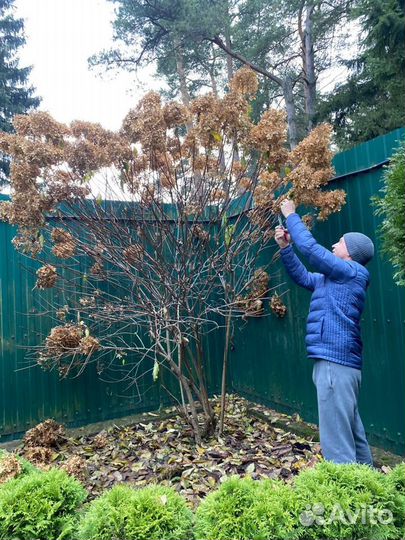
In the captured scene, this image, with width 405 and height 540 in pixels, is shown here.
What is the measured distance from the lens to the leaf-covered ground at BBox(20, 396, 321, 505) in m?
2.89

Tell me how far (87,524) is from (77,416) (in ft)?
9.02

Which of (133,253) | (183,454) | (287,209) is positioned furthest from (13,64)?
(183,454)

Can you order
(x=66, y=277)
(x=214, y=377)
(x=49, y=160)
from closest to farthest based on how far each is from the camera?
(x=49, y=160) → (x=66, y=277) → (x=214, y=377)

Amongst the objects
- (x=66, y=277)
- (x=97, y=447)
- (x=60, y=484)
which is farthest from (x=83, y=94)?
(x=60, y=484)

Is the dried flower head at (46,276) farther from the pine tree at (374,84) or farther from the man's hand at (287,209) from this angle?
the pine tree at (374,84)

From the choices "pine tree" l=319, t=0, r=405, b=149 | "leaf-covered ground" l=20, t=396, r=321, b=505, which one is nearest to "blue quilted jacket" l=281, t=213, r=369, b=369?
"leaf-covered ground" l=20, t=396, r=321, b=505

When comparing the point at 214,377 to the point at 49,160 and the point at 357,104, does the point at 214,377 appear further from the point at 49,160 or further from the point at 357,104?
the point at 357,104

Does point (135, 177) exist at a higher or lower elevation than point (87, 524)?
higher

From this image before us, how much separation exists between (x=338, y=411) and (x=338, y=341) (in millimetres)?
379

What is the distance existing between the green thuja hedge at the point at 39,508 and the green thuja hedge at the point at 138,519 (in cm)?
11

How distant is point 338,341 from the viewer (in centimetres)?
235

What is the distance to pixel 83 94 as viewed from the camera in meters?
10.6

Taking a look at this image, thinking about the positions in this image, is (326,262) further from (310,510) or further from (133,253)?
(133,253)

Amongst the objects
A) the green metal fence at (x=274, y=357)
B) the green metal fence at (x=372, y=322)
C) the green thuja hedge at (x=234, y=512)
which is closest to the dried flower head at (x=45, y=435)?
the green metal fence at (x=274, y=357)
